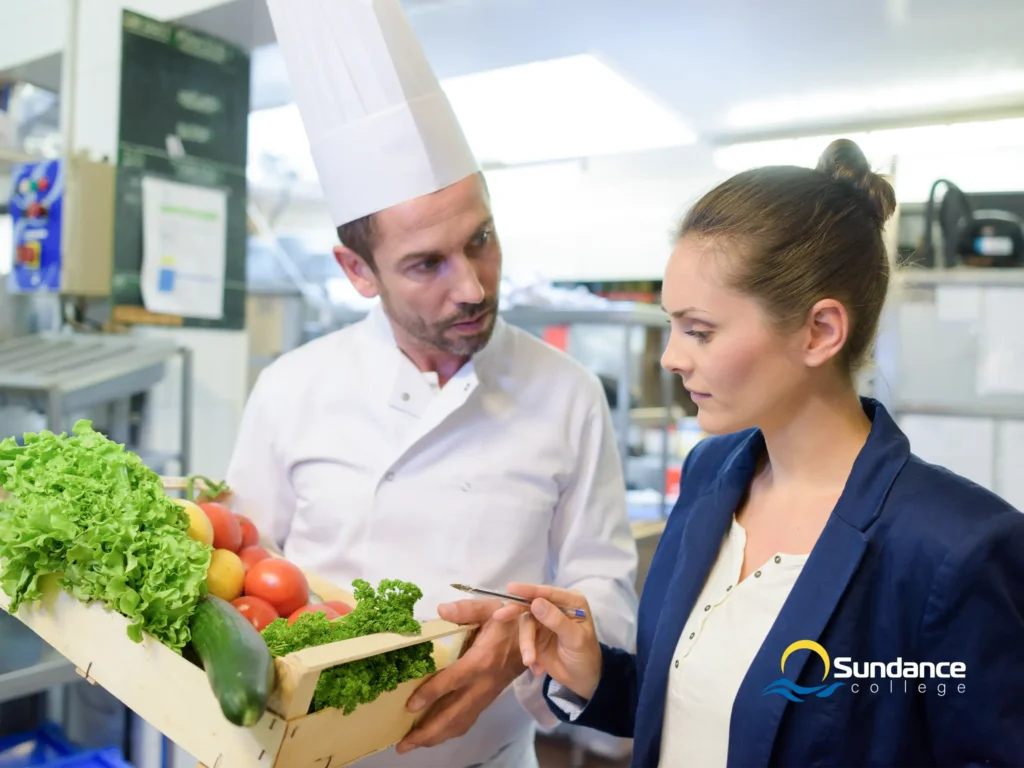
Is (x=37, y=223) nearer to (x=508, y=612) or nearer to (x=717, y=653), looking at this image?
(x=508, y=612)

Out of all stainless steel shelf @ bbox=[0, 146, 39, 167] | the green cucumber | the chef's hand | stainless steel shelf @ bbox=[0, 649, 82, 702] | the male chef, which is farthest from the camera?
stainless steel shelf @ bbox=[0, 146, 39, 167]

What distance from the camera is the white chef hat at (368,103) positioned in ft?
4.77

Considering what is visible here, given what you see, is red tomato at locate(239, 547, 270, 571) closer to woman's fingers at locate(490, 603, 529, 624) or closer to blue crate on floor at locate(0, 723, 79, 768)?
woman's fingers at locate(490, 603, 529, 624)

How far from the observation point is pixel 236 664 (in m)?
0.76

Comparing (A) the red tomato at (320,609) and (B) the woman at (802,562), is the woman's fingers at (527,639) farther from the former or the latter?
(A) the red tomato at (320,609)

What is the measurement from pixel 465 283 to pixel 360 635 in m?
0.60

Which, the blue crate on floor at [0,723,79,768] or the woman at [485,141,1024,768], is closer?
the woman at [485,141,1024,768]

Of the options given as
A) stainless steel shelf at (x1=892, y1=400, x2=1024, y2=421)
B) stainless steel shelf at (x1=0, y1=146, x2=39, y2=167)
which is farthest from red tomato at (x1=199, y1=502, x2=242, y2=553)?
stainless steel shelf at (x1=892, y1=400, x2=1024, y2=421)

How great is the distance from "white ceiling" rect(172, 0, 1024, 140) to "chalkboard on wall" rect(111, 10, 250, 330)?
73cm

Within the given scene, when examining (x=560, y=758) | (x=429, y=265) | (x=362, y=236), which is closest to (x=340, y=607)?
(x=429, y=265)

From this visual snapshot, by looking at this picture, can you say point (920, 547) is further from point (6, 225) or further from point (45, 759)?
point (6, 225)

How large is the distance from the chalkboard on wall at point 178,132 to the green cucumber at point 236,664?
78.5 inches

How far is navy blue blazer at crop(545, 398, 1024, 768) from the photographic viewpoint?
859mm

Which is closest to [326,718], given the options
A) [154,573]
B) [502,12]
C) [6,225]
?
A: [154,573]
